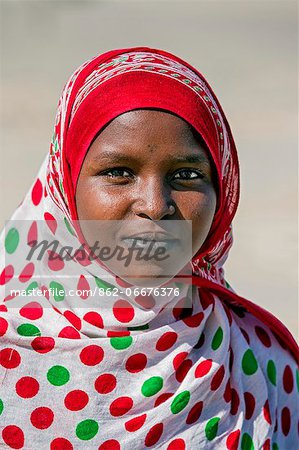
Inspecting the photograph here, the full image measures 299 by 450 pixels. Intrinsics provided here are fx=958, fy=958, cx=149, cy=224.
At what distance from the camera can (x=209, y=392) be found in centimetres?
197

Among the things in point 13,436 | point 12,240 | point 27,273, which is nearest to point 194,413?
point 13,436

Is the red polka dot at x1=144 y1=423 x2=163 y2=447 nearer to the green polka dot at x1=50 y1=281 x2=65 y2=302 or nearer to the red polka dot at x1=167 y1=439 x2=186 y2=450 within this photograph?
the red polka dot at x1=167 y1=439 x2=186 y2=450

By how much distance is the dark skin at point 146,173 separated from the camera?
177 centimetres

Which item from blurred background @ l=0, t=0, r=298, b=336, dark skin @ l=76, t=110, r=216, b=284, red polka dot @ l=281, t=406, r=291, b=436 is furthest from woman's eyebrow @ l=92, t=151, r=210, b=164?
blurred background @ l=0, t=0, r=298, b=336

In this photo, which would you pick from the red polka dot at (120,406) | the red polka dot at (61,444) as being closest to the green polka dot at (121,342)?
the red polka dot at (120,406)

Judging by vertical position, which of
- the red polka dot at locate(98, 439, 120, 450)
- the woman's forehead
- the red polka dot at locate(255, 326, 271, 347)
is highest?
the woman's forehead

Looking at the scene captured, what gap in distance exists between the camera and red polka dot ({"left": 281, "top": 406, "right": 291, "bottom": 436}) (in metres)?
2.15

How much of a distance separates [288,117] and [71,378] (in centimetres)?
499

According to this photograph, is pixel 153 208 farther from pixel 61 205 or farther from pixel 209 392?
pixel 209 392

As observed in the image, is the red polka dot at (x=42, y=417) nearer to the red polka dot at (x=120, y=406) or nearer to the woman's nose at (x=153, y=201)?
the red polka dot at (x=120, y=406)

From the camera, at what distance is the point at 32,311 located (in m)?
1.96

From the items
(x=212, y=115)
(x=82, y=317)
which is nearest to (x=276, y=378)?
(x=82, y=317)

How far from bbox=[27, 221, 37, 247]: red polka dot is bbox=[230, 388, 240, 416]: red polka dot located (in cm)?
54

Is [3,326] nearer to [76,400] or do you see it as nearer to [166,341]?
[76,400]
